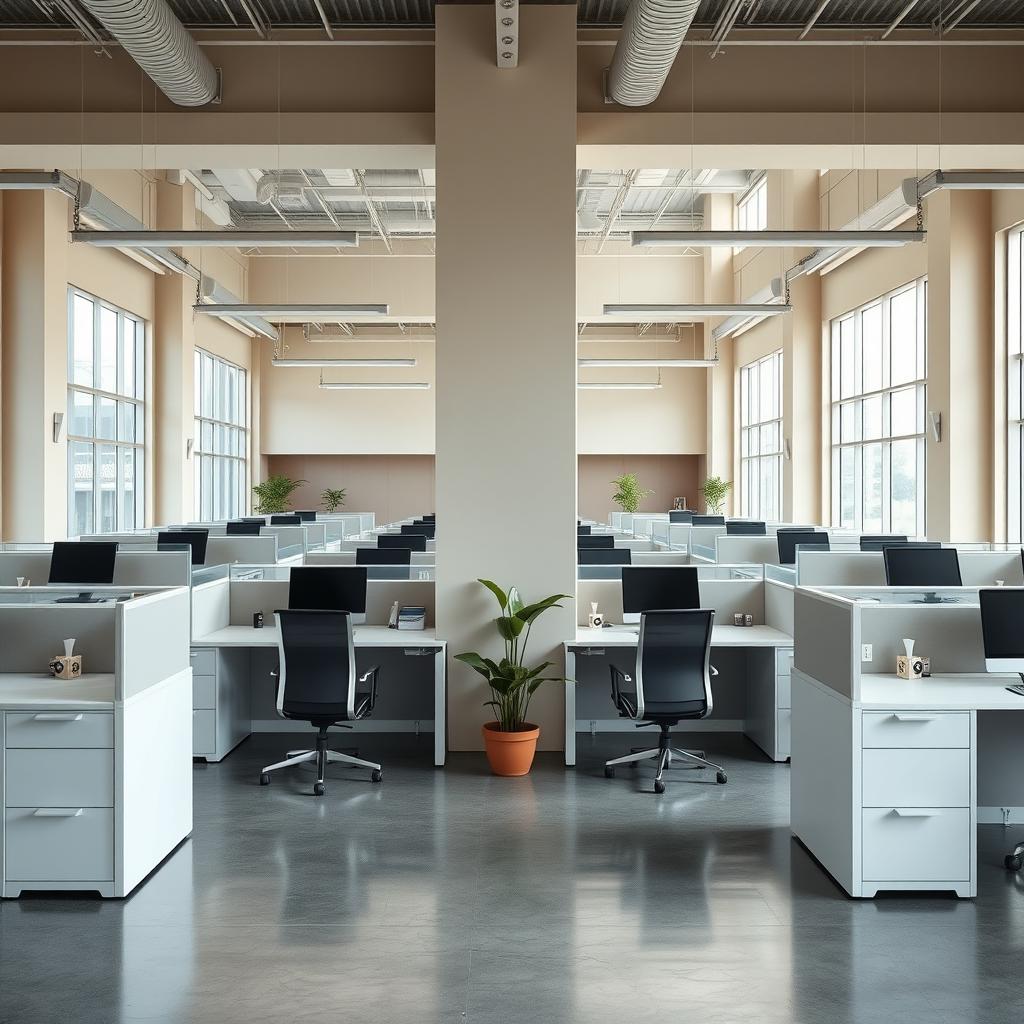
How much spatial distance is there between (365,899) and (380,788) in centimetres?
156

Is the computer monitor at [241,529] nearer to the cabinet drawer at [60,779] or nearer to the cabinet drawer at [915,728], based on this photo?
the cabinet drawer at [60,779]

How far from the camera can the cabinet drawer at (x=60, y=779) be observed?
12.6ft

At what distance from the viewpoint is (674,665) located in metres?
5.34

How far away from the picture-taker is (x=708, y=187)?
51.3 feet

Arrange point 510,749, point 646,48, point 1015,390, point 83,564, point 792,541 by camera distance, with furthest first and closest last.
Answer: point 1015,390, point 792,541, point 83,564, point 646,48, point 510,749

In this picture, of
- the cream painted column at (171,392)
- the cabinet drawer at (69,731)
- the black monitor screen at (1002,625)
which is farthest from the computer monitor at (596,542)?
the cream painted column at (171,392)

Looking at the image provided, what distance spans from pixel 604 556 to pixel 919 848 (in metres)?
3.93

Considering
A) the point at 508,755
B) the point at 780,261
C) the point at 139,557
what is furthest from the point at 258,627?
the point at 780,261

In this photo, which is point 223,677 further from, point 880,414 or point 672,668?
point 880,414

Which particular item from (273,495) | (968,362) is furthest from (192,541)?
(273,495)

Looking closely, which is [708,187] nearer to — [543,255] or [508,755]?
[543,255]

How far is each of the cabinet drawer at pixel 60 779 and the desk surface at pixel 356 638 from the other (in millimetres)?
1889

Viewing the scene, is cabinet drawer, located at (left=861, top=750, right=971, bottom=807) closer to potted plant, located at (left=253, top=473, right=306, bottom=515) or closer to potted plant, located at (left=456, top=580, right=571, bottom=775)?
potted plant, located at (left=456, top=580, right=571, bottom=775)

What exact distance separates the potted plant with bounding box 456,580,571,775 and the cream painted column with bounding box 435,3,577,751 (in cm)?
13
